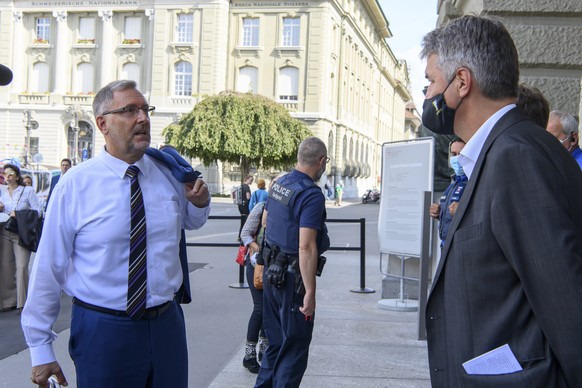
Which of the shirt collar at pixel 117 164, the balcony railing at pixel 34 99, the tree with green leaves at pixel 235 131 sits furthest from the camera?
the balcony railing at pixel 34 99

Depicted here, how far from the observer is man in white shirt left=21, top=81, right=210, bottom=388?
9.75ft

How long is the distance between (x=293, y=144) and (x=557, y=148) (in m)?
42.7

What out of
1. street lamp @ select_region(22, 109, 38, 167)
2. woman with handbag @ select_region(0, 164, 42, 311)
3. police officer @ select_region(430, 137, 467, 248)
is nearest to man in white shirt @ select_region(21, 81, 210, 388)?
police officer @ select_region(430, 137, 467, 248)

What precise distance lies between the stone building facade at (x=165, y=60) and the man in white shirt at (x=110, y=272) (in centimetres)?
4592

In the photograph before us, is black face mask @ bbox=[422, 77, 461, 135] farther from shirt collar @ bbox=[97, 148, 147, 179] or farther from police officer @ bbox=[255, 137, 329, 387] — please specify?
police officer @ bbox=[255, 137, 329, 387]

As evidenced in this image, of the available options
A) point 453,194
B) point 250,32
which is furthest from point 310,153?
point 250,32

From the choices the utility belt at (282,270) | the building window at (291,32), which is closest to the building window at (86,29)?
the building window at (291,32)

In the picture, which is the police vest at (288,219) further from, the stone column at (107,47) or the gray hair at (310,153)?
the stone column at (107,47)

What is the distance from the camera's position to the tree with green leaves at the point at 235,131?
139 ft

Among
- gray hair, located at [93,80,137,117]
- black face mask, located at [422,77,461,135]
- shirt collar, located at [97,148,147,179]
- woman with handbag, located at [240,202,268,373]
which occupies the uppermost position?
gray hair, located at [93,80,137,117]

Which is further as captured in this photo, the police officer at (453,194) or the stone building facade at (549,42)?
the stone building facade at (549,42)

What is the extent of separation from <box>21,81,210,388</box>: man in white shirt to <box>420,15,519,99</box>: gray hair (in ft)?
5.37

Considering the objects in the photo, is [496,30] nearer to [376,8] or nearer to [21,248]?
[21,248]

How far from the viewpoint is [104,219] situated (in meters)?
3.06
